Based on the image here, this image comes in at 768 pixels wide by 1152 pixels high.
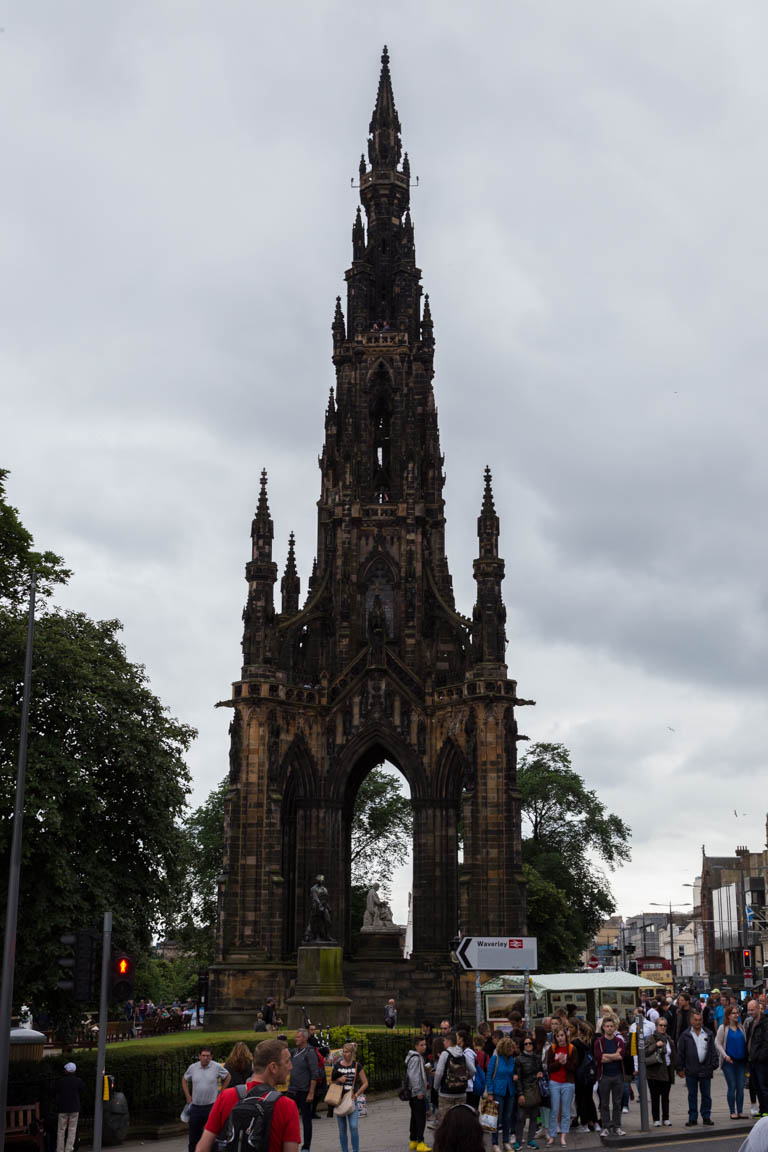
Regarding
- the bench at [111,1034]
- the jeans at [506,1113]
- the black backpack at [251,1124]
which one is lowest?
the bench at [111,1034]

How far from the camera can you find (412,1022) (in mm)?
43000

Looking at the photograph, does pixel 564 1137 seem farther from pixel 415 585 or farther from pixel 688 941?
pixel 688 941

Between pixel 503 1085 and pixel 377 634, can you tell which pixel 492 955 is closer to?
pixel 503 1085

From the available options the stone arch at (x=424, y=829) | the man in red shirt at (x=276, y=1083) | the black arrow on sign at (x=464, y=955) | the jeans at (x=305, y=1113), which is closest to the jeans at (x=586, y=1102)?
the black arrow on sign at (x=464, y=955)

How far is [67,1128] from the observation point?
61.3 feet

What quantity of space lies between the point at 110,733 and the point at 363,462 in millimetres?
28906

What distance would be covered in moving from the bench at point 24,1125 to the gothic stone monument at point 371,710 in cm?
2265

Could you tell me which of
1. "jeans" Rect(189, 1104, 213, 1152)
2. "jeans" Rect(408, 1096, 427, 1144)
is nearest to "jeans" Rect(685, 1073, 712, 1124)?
"jeans" Rect(408, 1096, 427, 1144)

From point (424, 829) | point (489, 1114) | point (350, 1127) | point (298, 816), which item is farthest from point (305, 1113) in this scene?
point (298, 816)

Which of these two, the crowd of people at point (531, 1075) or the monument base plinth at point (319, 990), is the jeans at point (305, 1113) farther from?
the monument base plinth at point (319, 990)

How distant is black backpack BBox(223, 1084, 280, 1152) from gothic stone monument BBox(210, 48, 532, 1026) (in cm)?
3641

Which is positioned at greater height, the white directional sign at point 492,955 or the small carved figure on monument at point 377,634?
the small carved figure on monument at point 377,634

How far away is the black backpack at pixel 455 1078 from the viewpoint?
14.8 meters

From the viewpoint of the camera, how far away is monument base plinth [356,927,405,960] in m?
48.2
